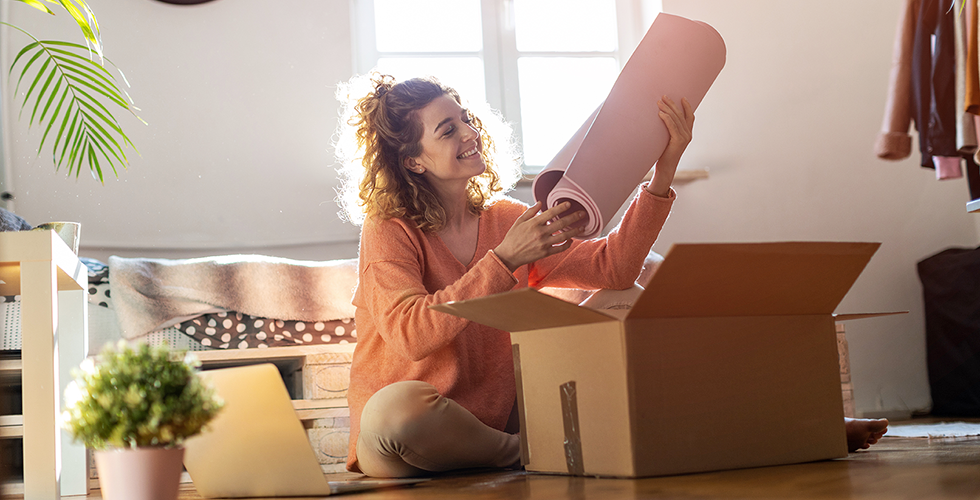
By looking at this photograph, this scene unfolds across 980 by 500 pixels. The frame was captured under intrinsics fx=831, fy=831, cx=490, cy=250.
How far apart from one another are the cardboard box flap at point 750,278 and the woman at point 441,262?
27 centimetres

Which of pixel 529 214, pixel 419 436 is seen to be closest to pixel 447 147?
pixel 529 214

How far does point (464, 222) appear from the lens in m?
Answer: 1.40

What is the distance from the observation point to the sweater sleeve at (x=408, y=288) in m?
1.10

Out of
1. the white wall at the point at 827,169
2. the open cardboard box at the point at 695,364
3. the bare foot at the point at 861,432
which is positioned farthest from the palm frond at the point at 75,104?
the white wall at the point at 827,169

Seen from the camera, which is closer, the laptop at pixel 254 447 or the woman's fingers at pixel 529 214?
the laptop at pixel 254 447

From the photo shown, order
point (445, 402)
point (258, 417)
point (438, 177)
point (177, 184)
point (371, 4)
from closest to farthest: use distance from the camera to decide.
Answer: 1. point (258, 417)
2. point (445, 402)
3. point (438, 177)
4. point (177, 184)
5. point (371, 4)

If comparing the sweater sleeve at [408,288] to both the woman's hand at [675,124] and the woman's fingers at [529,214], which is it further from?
the woman's hand at [675,124]

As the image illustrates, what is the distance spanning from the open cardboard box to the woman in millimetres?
173

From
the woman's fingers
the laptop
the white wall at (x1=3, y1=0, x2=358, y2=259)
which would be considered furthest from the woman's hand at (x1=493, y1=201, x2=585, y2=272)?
the white wall at (x1=3, y1=0, x2=358, y2=259)

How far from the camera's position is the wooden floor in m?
0.69

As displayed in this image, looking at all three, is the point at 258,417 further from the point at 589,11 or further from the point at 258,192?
the point at 589,11

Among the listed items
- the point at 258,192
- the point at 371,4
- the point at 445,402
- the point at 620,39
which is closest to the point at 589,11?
the point at 620,39

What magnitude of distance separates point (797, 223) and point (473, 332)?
1.60m

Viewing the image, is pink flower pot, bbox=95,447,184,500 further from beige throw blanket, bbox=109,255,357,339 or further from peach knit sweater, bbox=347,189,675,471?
beige throw blanket, bbox=109,255,357,339
